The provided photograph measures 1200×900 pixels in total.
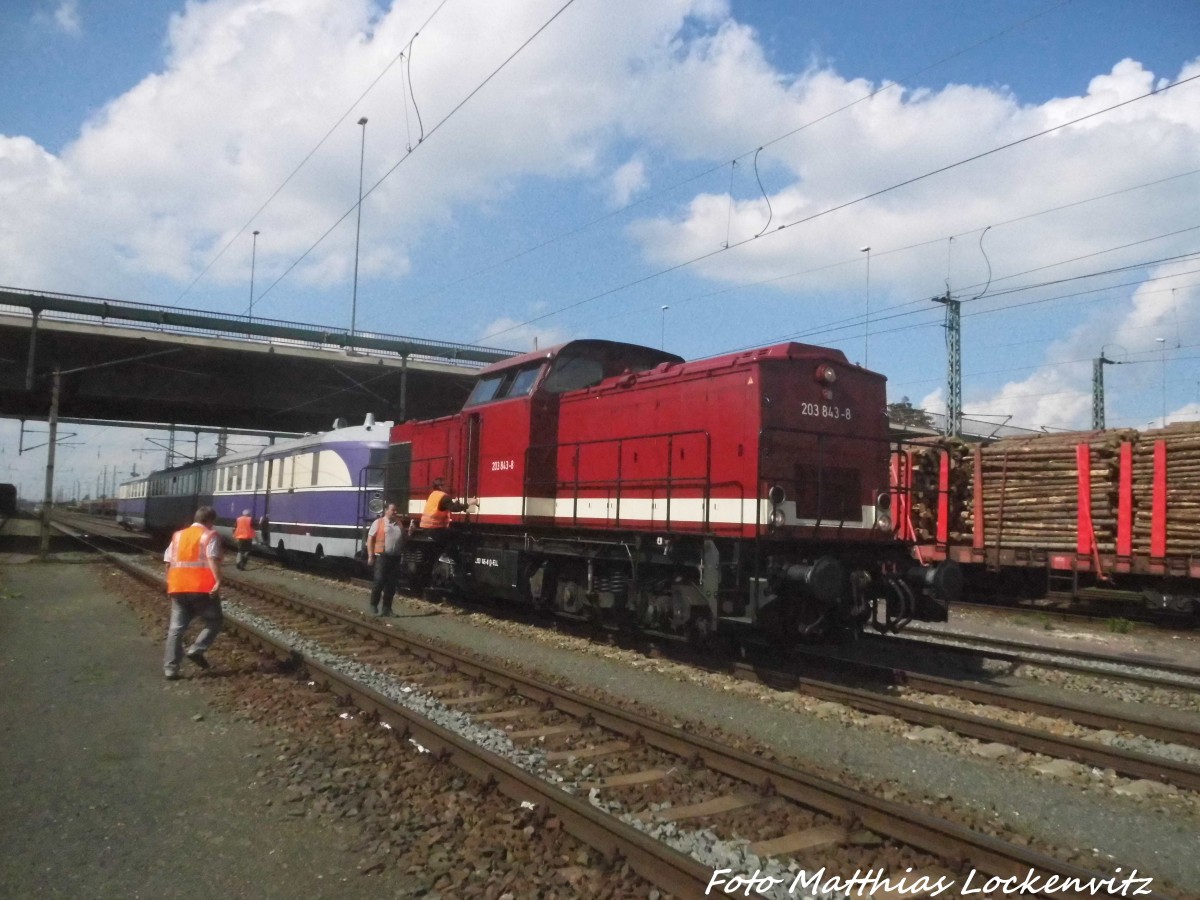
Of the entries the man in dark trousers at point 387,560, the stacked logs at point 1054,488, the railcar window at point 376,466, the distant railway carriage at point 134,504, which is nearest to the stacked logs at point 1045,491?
the stacked logs at point 1054,488

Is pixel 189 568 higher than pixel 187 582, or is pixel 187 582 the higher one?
pixel 189 568

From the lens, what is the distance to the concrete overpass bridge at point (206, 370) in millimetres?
28297

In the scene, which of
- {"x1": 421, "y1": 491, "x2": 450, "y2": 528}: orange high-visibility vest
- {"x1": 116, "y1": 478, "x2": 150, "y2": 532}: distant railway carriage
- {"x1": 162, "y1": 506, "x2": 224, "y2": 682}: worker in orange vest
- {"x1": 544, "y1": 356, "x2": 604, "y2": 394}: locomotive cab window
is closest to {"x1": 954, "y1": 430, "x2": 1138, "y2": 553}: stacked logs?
{"x1": 544, "y1": 356, "x2": 604, "y2": 394}: locomotive cab window

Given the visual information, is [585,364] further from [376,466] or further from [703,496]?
[376,466]

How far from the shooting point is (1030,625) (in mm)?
14148

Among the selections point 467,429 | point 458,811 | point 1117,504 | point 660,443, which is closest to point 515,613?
point 467,429

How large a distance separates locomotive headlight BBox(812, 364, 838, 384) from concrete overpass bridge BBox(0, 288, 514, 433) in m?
19.8

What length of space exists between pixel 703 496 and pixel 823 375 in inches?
71.2

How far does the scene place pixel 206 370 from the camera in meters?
31.8

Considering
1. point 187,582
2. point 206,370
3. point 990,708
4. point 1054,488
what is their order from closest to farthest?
point 990,708, point 187,582, point 1054,488, point 206,370

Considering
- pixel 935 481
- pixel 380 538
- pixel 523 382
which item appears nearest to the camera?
pixel 523 382

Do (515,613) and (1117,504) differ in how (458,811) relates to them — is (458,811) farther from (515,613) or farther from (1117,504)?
(1117,504)

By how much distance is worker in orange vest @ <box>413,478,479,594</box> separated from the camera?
12.7 m

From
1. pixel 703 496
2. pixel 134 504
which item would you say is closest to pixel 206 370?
pixel 134 504
